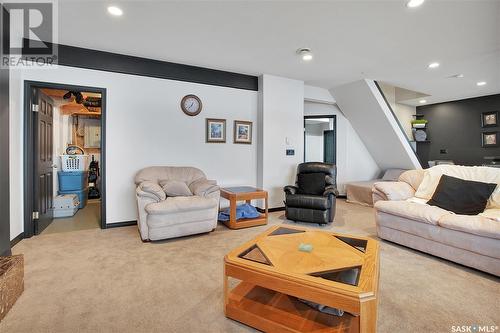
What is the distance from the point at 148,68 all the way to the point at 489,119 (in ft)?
24.1

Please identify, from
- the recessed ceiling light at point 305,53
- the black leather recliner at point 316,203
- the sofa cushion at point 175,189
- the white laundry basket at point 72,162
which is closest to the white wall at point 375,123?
the recessed ceiling light at point 305,53

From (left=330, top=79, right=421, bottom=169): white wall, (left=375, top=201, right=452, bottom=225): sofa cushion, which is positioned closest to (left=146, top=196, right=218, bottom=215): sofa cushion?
(left=375, top=201, right=452, bottom=225): sofa cushion

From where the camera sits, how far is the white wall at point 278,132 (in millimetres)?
4473

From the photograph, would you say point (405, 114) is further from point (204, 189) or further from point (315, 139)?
point (204, 189)

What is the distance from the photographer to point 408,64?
3.88m

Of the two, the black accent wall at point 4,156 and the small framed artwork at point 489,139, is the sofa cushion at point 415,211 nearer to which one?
the black accent wall at point 4,156

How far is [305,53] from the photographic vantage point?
3439 mm

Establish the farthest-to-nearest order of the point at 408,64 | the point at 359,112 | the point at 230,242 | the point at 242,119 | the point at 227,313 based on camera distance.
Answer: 1. the point at 359,112
2. the point at 242,119
3. the point at 408,64
4. the point at 230,242
5. the point at 227,313

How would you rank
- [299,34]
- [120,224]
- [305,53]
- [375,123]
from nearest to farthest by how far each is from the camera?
[299,34] < [305,53] < [120,224] < [375,123]

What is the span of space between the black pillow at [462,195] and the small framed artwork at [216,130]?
3.11m

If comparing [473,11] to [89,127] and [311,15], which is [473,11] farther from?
[89,127]

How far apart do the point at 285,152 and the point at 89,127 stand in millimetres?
4778

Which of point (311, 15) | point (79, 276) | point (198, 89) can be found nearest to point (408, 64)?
point (311, 15)

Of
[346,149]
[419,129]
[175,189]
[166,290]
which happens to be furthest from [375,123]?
[166,290]
